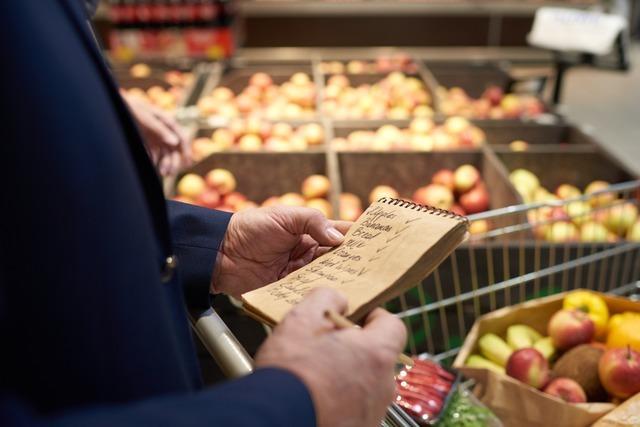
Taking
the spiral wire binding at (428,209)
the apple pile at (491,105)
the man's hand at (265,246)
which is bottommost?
the apple pile at (491,105)

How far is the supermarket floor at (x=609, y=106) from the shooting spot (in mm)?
4496

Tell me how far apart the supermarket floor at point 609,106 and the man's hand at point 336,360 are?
344 centimetres

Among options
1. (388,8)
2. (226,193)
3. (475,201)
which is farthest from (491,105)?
(388,8)

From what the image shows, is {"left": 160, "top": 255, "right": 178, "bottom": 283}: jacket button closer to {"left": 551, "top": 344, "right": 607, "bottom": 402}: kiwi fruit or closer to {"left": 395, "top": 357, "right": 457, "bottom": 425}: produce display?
{"left": 395, "top": 357, "right": 457, "bottom": 425}: produce display

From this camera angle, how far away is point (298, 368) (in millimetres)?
711

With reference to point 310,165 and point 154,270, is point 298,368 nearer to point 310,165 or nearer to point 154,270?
point 154,270

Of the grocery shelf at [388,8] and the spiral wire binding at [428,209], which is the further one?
the grocery shelf at [388,8]

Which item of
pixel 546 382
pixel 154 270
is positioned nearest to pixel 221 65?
pixel 546 382

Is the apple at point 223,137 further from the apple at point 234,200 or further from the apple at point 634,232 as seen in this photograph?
the apple at point 634,232

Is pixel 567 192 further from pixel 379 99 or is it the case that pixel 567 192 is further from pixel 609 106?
A: pixel 609 106

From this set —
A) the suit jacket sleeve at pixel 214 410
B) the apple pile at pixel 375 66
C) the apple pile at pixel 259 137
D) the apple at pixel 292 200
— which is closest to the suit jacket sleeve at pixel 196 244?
the suit jacket sleeve at pixel 214 410

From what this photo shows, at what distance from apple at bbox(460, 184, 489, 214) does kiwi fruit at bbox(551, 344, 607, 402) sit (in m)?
1.06

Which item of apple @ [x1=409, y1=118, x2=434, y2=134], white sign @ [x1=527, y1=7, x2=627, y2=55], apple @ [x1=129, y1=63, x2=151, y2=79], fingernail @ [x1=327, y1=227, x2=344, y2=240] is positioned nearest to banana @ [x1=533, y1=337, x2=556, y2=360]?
fingernail @ [x1=327, y1=227, x2=344, y2=240]

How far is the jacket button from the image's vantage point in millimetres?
820
